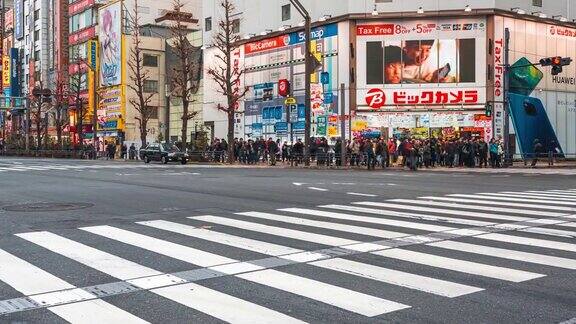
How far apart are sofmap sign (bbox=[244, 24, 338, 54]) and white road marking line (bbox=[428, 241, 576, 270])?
115ft

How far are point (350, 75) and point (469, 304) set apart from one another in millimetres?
36481

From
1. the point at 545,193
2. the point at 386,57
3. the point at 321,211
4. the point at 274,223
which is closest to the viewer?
the point at 274,223

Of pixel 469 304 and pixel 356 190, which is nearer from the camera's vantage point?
pixel 469 304

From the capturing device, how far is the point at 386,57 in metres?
40.7

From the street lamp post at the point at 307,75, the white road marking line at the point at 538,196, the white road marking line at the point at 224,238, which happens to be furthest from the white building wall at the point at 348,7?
the white road marking line at the point at 224,238

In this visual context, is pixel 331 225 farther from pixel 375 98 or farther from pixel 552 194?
pixel 375 98

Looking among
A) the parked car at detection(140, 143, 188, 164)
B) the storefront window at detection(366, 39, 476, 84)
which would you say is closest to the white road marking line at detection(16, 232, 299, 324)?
the parked car at detection(140, 143, 188, 164)

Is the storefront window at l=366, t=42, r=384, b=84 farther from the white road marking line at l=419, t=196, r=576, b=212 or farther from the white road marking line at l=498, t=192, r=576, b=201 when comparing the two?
the white road marking line at l=419, t=196, r=576, b=212

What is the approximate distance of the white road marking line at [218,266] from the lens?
17.2 ft

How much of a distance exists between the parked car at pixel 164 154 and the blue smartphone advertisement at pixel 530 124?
2149 centimetres

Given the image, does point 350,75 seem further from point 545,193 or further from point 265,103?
point 545,193

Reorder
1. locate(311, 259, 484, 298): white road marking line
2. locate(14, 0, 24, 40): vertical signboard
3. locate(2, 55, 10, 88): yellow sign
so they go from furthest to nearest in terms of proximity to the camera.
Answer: locate(14, 0, 24, 40): vertical signboard → locate(2, 55, 10, 88): yellow sign → locate(311, 259, 484, 298): white road marking line

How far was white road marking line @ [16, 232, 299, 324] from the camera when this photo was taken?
488 centimetres

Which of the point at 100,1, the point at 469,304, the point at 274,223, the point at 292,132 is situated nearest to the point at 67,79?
the point at 100,1
